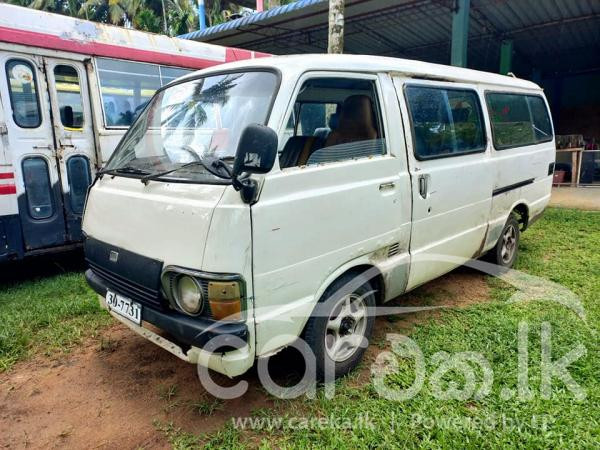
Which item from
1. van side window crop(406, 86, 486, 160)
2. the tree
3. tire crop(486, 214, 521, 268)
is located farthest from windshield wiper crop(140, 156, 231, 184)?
the tree

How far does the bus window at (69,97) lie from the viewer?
4785 millimetres

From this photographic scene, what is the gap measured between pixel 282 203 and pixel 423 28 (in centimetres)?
1028

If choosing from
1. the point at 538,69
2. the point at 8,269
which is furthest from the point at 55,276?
the point at 538,69

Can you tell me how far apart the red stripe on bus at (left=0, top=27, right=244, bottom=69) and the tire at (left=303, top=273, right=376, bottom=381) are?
4.24 meters

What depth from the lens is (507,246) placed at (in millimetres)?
4758

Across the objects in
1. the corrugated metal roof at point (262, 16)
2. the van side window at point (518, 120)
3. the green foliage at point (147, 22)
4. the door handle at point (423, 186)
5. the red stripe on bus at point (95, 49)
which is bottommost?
the door handle at point (423, 186)

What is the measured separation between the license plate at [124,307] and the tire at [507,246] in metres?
3.65

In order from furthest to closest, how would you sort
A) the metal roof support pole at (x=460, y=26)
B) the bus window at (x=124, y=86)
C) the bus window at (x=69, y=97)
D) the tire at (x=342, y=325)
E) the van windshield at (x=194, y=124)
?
the metal roof support pole at (x=460, y=26) < the bus window at (x=124, y=86) < the bus window at (x=69, y=97) < the tire at (x=342, y=325) < the van windshield at (x=194, y=124)

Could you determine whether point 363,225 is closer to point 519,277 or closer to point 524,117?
point 519,277

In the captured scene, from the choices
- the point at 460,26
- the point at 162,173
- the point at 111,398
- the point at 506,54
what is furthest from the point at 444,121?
the point at 506,54

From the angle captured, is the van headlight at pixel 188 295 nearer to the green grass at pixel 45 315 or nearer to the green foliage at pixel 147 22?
the green grass at pixel 45 315

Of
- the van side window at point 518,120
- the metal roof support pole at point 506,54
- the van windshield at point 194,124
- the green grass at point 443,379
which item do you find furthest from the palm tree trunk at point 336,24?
the metal roof support pole at point 506,54

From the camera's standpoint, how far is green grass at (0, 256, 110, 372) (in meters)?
3.31

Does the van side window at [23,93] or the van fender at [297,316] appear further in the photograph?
the van side window at [23,93]
